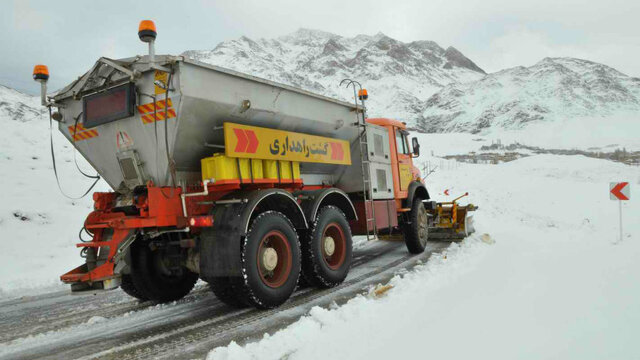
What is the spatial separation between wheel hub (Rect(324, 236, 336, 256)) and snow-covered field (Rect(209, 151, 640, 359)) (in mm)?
1065

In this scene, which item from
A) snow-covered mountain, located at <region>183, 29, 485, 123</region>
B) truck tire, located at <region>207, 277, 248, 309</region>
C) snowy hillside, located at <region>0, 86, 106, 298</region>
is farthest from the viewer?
snow-covered mountain, located at <region>183, 29, 485, 123</region>

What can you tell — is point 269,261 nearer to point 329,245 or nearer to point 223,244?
point 223,244

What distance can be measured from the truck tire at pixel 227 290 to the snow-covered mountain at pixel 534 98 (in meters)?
79.1

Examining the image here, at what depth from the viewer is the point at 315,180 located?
695cm

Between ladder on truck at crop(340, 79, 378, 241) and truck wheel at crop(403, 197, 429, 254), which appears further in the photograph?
truck wheel at crop(403, 197, 429, 254)

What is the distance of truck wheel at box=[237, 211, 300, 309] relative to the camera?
15.7 feet

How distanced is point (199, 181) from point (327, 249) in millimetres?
2235

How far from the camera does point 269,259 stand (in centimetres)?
513

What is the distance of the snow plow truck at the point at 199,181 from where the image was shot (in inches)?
186

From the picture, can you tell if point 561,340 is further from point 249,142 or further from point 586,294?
point 249,142

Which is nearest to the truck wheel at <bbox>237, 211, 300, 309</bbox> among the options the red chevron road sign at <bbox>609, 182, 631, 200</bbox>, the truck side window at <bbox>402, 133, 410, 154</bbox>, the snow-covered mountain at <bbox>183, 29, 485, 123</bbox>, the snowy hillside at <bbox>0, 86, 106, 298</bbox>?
the truck side window at <bbox>402, 133, 410, 154</bbox>

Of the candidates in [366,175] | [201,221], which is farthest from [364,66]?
[201,221]

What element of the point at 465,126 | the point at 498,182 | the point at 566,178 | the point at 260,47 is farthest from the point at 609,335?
the point at 260,47

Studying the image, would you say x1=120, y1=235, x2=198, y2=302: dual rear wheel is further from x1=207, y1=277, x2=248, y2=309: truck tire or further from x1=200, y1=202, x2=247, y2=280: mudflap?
x1=200, y1=202, x2=247, y2=280: mudflap
